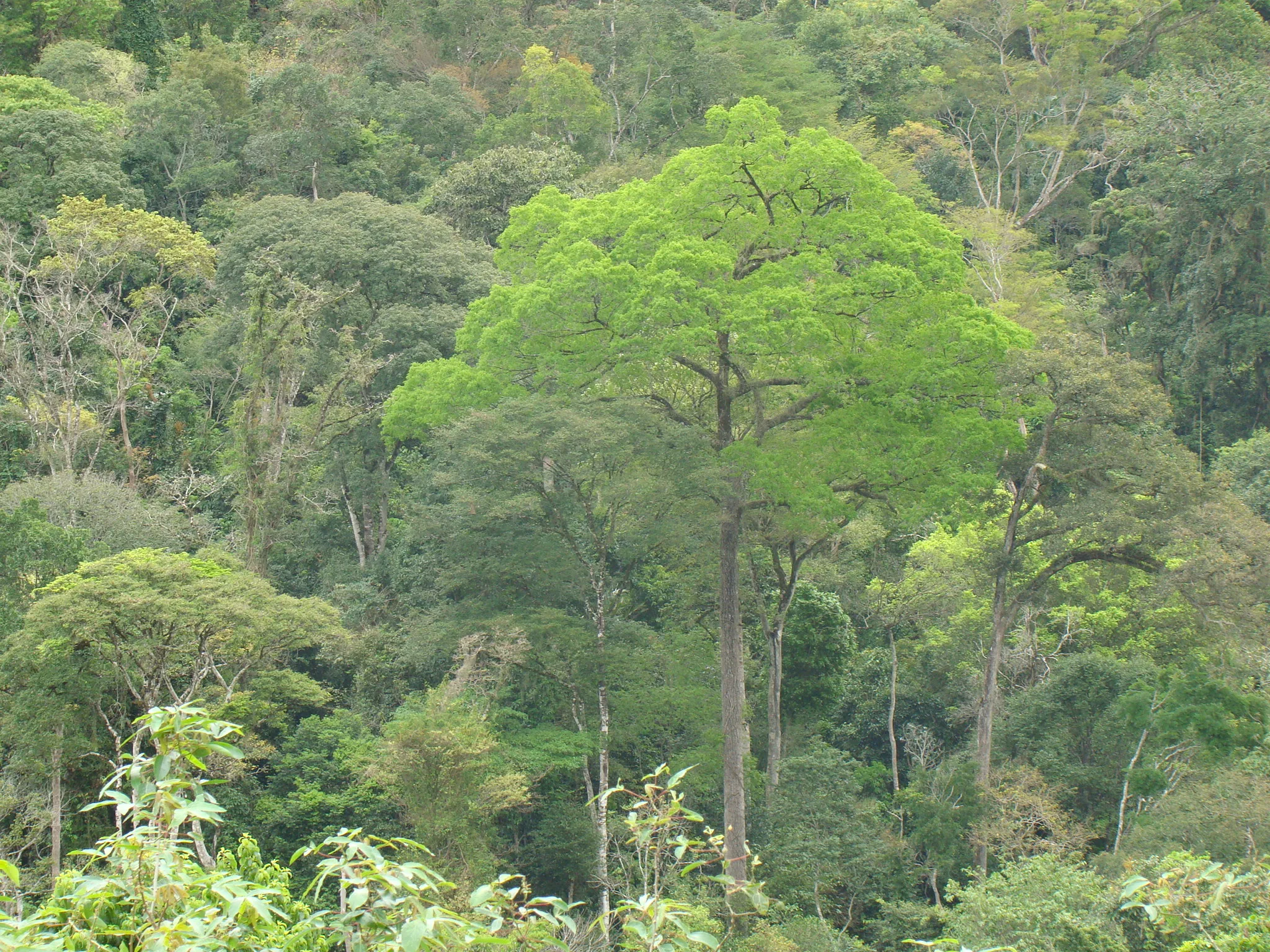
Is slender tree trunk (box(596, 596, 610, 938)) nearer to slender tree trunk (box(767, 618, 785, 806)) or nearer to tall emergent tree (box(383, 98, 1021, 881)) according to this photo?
tall emergent tree (box(383, 98, 1021, 881))

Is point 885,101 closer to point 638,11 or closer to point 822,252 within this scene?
point 638,11

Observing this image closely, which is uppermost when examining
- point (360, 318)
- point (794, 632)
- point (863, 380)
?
point (863, 380)

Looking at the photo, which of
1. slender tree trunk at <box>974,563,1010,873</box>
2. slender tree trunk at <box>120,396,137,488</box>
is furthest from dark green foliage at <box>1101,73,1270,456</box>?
slender tree trunk at <box>120,396,137,488</box>

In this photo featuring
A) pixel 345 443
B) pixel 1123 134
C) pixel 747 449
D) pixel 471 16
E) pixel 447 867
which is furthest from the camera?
pixel 471 16

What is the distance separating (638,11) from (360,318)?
18.9 meters

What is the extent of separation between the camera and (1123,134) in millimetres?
31859

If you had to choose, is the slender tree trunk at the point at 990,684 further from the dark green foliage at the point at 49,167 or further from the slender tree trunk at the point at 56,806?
the dark green foliage at the point at 49,167

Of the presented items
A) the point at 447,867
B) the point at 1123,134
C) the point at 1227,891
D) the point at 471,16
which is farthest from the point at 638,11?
the point at 1227,891

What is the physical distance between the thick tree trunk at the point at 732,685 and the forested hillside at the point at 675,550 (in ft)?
0.19

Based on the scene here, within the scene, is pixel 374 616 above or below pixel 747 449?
below

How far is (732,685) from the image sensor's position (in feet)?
53.9

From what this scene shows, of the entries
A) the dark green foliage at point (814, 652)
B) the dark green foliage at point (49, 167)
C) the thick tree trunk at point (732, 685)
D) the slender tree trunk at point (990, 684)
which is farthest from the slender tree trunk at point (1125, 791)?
the dark green foliage at point (49, 167)

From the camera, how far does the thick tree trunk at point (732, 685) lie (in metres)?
16.0

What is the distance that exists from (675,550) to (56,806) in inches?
346
